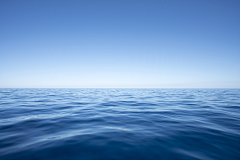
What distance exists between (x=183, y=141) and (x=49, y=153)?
137 inches

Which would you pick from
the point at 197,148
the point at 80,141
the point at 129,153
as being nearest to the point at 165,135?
the point at 197,148

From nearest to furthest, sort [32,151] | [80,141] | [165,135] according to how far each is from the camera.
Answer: [32,151] < [80,141] < [165,135]

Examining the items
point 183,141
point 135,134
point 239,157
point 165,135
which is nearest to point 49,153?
point 135,134

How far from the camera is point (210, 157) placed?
2326 mm

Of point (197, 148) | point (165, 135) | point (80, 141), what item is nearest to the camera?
point (197, 148)

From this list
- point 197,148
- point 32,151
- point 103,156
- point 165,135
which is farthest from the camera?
point 165,135

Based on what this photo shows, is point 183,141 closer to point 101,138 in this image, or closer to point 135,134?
point 135,134

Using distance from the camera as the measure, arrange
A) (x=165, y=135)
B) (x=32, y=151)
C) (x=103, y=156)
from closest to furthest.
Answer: (x=103, y=156) < (x=32, y=151) < (x=165, y=135)

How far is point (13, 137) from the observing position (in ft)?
10.2

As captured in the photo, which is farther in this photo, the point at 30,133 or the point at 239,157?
the point at 30,133

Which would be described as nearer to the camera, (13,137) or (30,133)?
(13,137)

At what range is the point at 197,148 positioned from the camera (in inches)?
104

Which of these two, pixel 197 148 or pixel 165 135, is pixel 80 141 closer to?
pixel 165 135

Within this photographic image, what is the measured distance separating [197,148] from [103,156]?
2373mm
